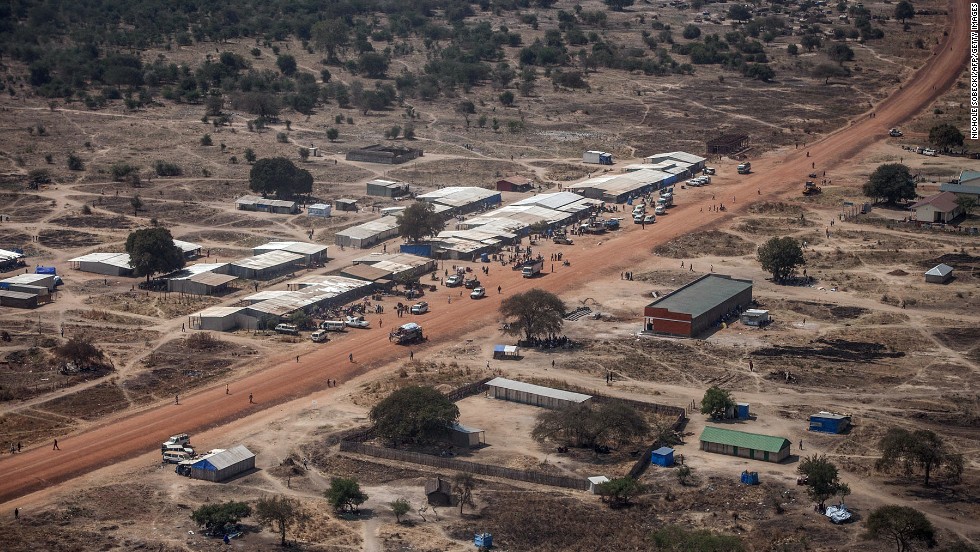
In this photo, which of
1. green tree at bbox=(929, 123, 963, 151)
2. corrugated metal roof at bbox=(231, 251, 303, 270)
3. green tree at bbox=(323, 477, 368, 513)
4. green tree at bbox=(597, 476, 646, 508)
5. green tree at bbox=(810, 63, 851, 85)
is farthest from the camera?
green tree at bbox=(810, 63, 851, 85)

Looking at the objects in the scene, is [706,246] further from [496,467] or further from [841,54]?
[841,54]

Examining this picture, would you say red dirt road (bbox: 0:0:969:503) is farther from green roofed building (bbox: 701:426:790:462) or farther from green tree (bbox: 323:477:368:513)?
green roofed building (bbox: 701:426:790:462)

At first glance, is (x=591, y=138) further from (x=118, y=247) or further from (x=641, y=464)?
(x=641, y=464)

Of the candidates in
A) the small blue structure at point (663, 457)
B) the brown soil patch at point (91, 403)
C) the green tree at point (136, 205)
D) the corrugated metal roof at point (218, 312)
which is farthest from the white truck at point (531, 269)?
the green tree at point (136, 205)

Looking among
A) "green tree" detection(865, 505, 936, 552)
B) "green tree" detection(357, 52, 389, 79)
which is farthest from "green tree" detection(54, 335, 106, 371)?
"green tree" detection(357, 52, 389, 79)

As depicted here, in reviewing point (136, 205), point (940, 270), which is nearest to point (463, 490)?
point (940, 270)

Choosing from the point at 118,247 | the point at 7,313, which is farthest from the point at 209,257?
the point at 7,313
